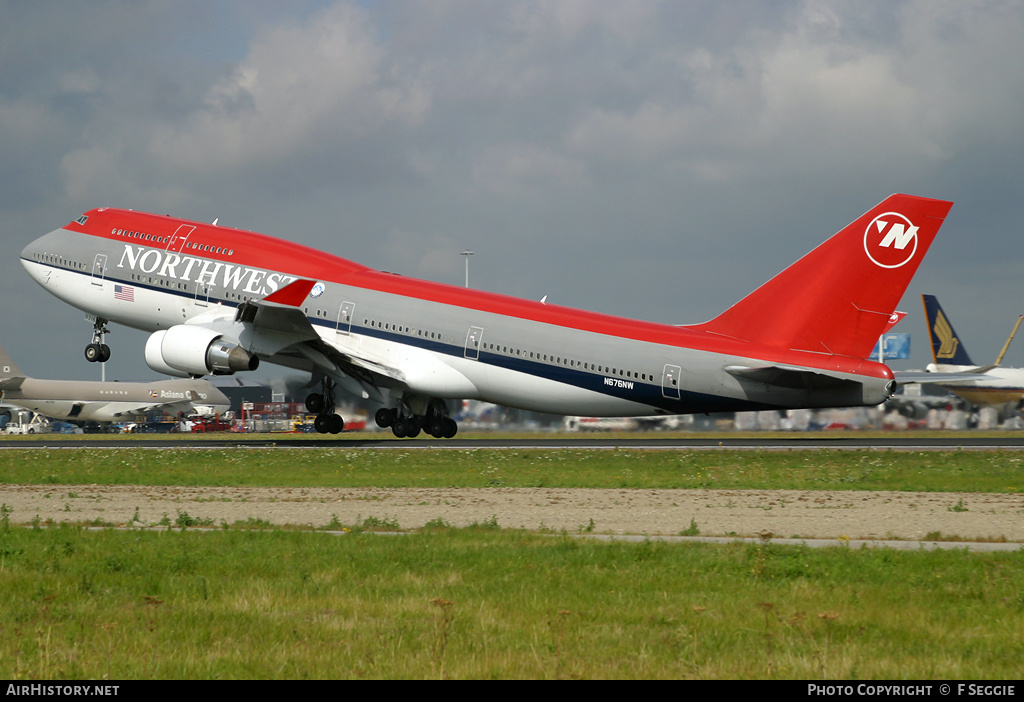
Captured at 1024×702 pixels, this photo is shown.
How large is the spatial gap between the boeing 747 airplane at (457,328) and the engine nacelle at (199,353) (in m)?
0.06

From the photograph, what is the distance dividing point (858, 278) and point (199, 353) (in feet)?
81.0

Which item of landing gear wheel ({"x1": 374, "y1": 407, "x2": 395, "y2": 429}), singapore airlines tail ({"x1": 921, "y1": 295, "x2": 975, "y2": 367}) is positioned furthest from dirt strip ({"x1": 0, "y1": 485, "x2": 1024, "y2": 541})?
singapore airlines tail ({"x1": 921, "y1": 295, "x2": 975, "y2": 367})

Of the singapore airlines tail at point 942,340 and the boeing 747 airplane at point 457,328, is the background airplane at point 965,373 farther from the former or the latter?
the boeing 747 airplane at point 457,328

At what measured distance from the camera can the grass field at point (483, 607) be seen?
29.7ft

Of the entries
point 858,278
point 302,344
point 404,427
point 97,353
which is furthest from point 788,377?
point 97,353

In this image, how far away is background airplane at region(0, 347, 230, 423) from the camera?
95625 millimetres

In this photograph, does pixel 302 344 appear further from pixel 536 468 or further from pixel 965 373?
pixel 965 373

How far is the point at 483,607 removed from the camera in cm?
1142

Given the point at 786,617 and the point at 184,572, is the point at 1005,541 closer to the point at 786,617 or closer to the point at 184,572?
the point at 786,617

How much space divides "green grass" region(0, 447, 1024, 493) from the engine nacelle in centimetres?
325

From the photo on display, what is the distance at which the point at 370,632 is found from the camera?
10.3 meters

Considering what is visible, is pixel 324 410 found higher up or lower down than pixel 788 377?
lower down

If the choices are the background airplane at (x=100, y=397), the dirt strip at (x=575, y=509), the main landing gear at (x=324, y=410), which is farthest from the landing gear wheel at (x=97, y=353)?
the background airplane at (x=100, y=397)
